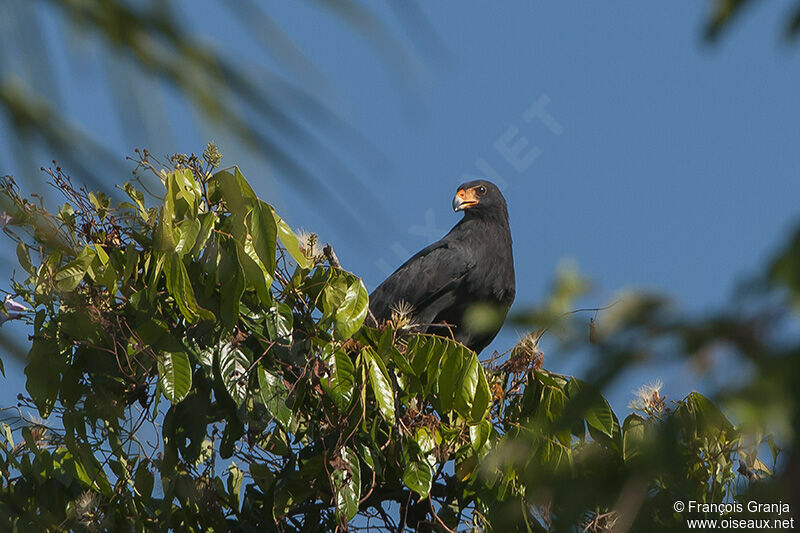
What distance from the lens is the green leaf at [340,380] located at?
9.53ft

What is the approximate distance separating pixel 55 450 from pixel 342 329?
→ 115 cm

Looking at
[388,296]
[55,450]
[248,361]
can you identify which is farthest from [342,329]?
[388,296]

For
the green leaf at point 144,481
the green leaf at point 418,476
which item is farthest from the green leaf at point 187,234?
the green leaf at point 418,476

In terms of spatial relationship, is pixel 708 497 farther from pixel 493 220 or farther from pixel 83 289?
pixel 493 220

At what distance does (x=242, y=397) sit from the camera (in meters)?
2.93

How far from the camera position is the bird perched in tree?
17.7 ft

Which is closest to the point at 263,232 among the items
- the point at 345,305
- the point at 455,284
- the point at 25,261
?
the point at 345,305

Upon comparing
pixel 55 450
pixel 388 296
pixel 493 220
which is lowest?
pixel 55 450

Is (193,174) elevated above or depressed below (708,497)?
above

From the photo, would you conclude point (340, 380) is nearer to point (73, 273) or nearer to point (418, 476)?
point (418, 476)

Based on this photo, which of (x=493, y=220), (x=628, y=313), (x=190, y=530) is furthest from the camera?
(x=493, y=220)

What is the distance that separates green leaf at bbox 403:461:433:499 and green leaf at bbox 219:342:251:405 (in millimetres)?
560

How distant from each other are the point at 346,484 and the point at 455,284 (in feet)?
8.66

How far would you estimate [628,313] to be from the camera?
104 cm
